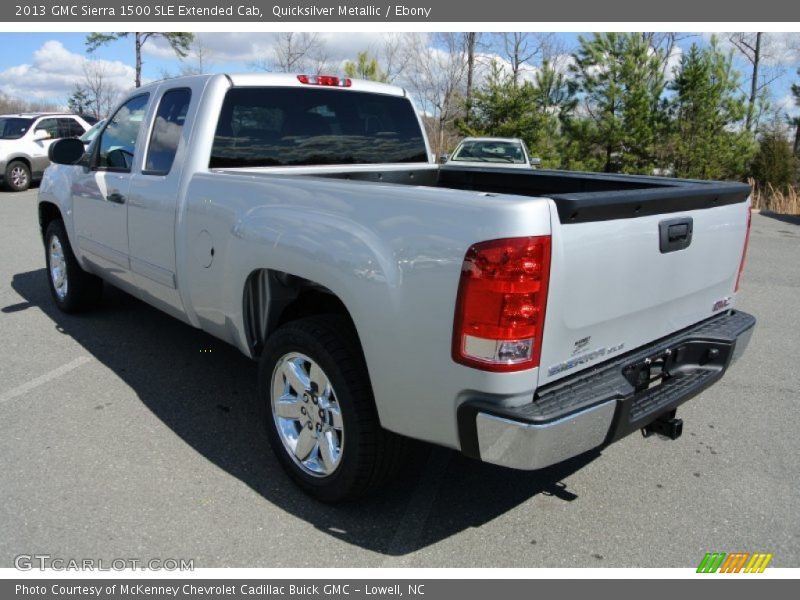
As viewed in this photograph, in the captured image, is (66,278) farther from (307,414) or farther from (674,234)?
(674,234)

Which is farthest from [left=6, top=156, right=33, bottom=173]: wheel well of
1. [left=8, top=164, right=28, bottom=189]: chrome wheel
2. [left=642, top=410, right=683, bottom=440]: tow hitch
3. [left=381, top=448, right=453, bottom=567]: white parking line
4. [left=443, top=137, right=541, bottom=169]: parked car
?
[left=642, top=410, right=683, bottom=440]: tow hitch

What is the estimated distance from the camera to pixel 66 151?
4.96m

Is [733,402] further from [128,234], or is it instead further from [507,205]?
[128,234]

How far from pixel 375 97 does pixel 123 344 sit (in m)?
2.80

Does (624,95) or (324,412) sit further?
(624,95)

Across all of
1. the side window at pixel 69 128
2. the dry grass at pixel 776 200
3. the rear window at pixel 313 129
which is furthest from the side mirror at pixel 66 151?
the dry grass at pixel 776 200

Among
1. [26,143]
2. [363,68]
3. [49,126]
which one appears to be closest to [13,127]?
[26,143]

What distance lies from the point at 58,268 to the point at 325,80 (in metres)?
3.38

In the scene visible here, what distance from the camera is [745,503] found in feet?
10.5

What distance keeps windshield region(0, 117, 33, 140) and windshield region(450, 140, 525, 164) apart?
1139 cm

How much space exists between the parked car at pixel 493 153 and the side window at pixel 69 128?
1056cm

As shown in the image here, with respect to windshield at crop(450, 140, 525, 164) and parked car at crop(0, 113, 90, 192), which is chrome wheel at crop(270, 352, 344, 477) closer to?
windshield at crop(450, 140, 525, 164)

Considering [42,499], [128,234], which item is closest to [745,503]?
[42,499]

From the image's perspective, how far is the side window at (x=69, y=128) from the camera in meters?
17.7
